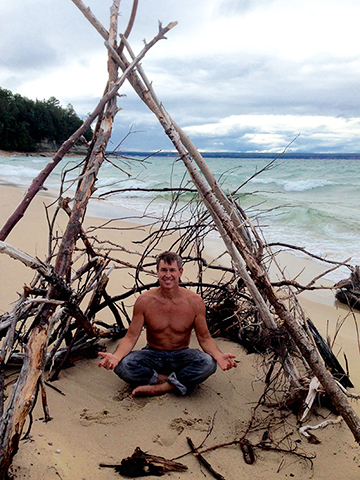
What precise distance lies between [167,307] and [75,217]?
0.96 meters

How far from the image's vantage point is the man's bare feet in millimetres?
2664

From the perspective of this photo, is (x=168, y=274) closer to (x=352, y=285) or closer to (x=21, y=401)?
(x=21, y=401)

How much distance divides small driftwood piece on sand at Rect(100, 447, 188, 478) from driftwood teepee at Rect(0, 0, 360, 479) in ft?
1.91

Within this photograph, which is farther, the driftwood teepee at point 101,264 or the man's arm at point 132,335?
the man's arm at point 132,335

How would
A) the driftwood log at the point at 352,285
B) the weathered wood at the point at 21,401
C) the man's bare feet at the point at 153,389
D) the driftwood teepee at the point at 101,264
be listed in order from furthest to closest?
the driftwood log at the point at 352,285
the man's bare feet at the point at 153,389
the driftwood teepee at the point at 101,264
the weathered wood at the point at 21,401

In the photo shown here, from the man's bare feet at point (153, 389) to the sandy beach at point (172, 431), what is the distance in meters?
0.04

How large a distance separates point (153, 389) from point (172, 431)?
16.7 inches

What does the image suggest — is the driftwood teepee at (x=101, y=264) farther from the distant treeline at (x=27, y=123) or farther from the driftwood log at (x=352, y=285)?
the distant treeline at (x=27, y=123)

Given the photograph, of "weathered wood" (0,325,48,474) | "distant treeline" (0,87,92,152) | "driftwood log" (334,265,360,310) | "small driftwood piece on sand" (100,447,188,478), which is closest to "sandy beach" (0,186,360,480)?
"small driftwood piece on sand" (100,447,188,478)

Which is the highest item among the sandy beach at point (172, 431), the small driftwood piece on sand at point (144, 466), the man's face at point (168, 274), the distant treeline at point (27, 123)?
the distant treeline at point (27, 123)

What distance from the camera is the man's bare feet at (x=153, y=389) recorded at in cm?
266

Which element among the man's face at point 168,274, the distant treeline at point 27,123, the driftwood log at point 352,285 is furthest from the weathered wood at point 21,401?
the distant treeline at point 27,123

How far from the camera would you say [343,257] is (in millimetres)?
7707

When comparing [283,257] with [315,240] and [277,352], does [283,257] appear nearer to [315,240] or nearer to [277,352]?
[315,240]
